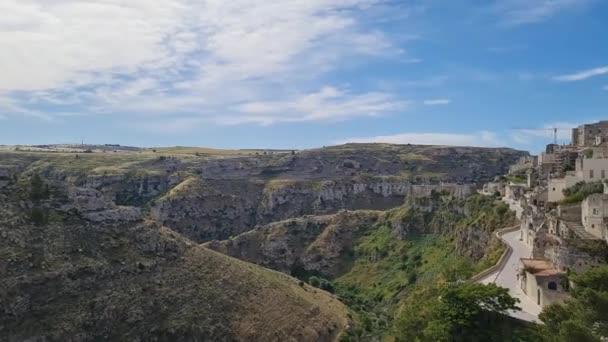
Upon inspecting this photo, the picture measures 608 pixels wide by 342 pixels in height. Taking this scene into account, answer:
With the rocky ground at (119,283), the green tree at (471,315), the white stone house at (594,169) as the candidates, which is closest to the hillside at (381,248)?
Answer: the rocky ground at (119,283)

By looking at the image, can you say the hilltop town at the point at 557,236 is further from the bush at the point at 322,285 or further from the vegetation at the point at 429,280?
the bush at the point at 322,285

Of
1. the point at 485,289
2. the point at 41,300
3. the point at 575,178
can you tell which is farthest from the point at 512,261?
the point at 41,300

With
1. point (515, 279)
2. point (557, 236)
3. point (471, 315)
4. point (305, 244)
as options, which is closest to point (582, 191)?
point (557, 236)

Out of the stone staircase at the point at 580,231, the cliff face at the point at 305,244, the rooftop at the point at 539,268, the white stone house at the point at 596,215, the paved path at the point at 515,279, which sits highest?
the white stone house at the point at 596,215

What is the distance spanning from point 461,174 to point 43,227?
15586cm

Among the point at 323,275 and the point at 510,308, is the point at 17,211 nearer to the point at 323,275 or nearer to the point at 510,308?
the point at 510,308

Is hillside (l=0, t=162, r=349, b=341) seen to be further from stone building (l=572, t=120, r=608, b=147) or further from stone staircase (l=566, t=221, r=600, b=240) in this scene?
stone building (l=572, t=120, r=608, b=147)

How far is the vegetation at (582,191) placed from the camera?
57.4 metres

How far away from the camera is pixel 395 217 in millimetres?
121125

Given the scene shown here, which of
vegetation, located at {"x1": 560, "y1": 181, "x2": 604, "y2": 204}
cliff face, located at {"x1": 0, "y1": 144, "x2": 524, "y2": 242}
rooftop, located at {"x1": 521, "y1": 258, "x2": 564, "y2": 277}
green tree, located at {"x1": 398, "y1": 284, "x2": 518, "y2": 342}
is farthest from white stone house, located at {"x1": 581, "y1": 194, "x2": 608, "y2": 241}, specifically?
cliff face, located at {"x1": 0, "y1": 144, "x2": 524, "y2": 242}

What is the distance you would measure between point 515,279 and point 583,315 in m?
19.8

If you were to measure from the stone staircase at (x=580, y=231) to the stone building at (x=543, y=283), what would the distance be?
3923 mm

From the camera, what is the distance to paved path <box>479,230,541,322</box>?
4078cm

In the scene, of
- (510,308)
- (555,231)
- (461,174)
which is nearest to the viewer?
(510,308)
